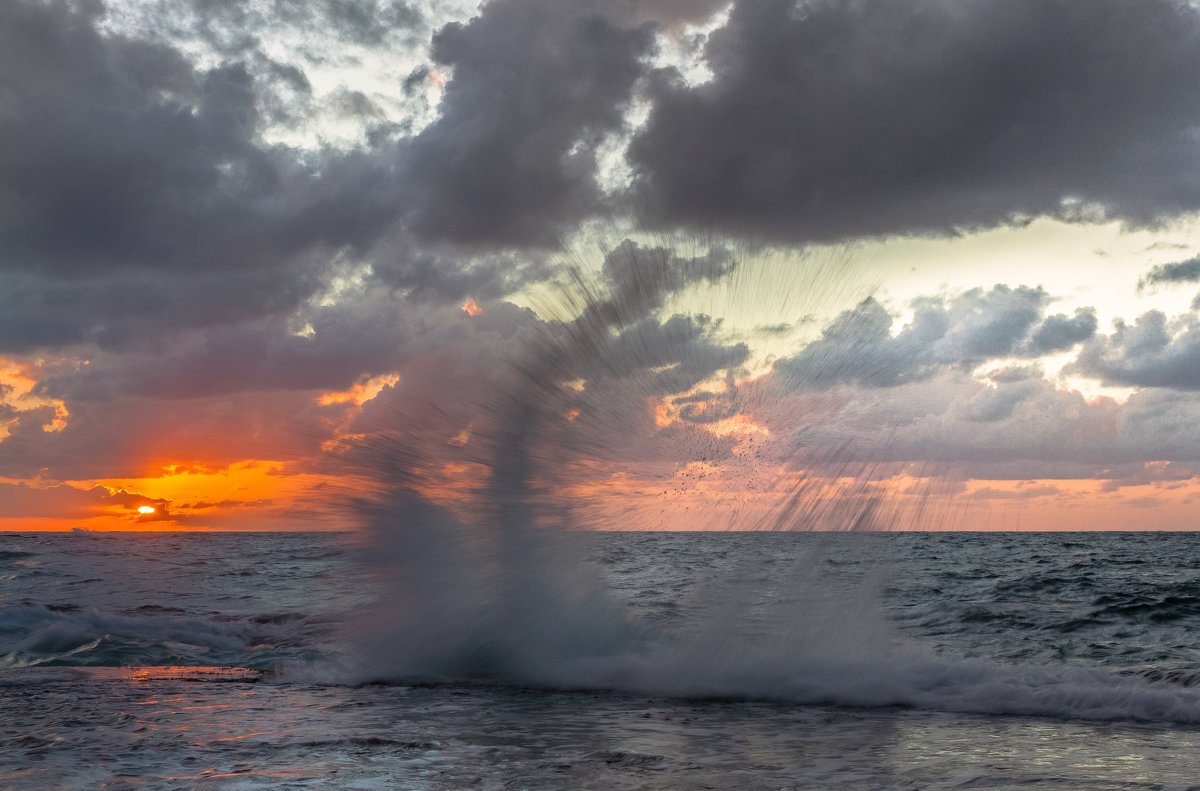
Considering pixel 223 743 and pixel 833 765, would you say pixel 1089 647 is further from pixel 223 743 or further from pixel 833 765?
pixel 223 743

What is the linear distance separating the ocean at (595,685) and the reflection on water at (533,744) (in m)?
0.04

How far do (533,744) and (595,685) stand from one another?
11.7 ft

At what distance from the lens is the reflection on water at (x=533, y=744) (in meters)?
6.32

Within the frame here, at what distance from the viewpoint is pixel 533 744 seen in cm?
759

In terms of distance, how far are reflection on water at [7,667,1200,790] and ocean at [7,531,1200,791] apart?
4cm

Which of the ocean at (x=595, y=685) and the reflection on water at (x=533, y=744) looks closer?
the reflection on water at (x=533, y=744)

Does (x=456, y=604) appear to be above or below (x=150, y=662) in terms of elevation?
above

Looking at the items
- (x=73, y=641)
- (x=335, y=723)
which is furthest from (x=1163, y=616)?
Answer: (x=73, y=641)

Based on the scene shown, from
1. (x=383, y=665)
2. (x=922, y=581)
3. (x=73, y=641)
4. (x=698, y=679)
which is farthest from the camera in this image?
(x=922, y=581)

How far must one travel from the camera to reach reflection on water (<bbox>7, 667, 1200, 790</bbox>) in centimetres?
632

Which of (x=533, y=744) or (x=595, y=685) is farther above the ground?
(x=533, y=744)

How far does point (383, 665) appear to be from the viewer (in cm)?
1226

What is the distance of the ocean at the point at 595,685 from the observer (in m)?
6.68

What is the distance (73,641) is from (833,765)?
14233mm
